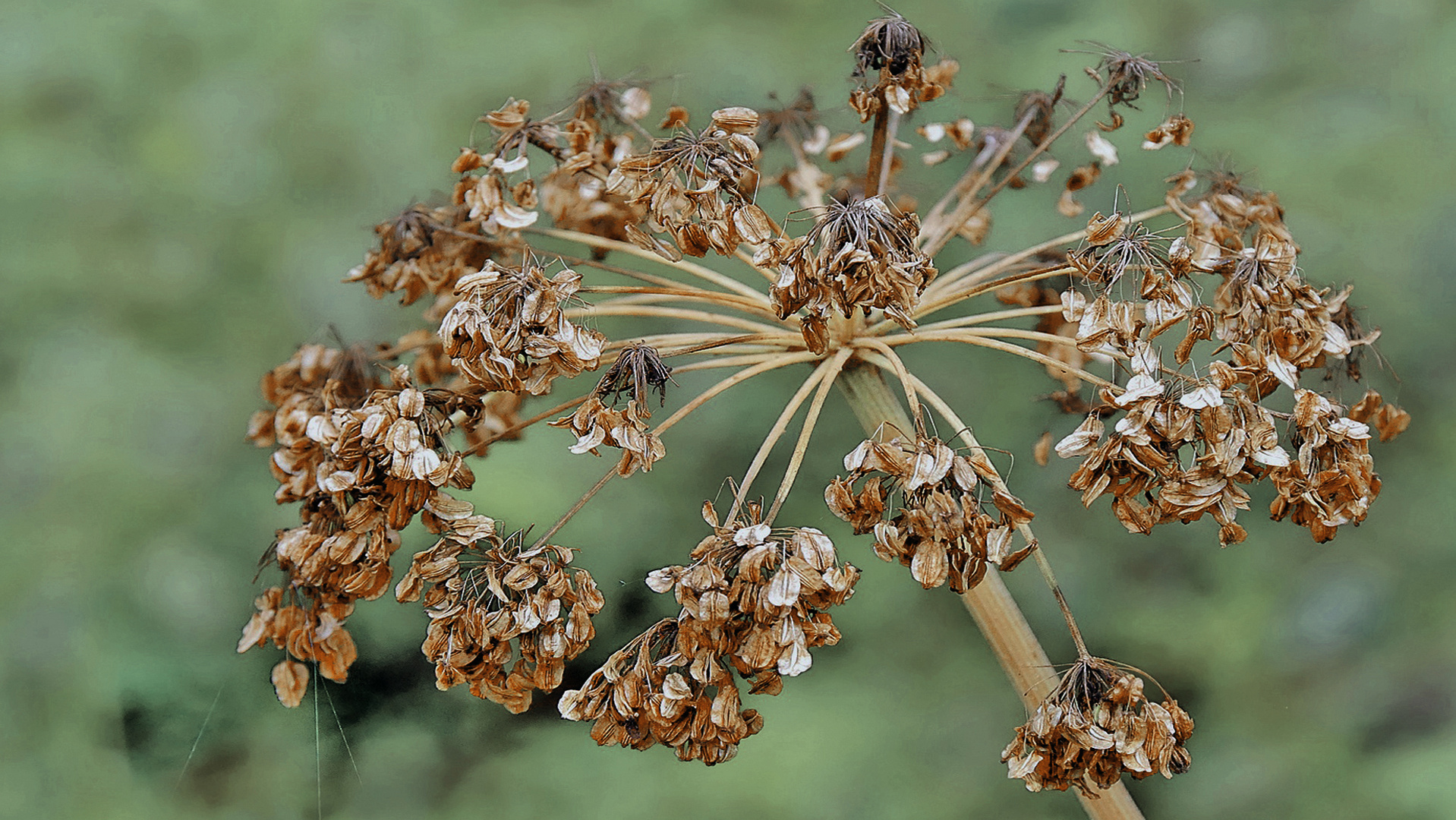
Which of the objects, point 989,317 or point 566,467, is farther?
point 566,467

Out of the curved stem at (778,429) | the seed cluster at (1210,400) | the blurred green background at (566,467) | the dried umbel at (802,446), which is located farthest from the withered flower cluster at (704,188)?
the blurred green background at (566,467)

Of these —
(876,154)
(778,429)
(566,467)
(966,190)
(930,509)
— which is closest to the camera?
(930,509)

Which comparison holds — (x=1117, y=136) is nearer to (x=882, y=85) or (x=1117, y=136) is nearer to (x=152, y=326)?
(x=882, y=85)

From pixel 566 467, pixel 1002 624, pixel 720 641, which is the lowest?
pixel 566 467

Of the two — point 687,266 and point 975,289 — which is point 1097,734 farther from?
point 687,266

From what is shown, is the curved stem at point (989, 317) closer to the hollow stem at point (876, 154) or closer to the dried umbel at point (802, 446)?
the dried umbel at point (802, 446)

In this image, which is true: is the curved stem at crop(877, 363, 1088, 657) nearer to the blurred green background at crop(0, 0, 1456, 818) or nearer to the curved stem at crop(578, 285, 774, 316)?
the curved stem at crop(578, 285, 774, 316)

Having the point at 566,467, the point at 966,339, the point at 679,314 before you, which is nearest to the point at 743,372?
the point at 679,314
